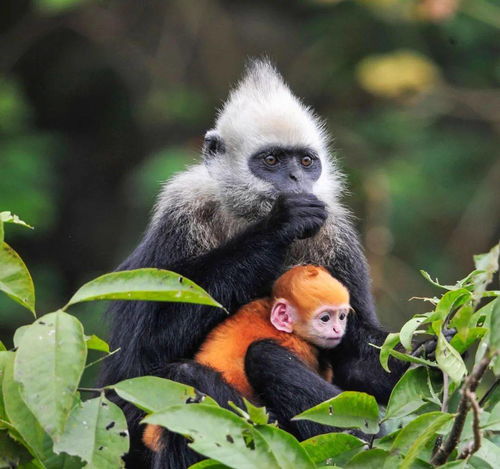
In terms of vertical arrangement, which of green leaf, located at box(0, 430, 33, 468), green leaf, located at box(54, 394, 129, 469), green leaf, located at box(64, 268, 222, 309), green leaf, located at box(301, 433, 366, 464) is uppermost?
green leaf, located at box(64, 268, 222, 309)

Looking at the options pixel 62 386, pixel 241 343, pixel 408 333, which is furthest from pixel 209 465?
pixel 241 343

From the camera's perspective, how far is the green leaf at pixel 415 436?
8.37 ft

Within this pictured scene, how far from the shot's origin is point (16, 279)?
2.92m

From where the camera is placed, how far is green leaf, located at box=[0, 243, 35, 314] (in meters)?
2.89

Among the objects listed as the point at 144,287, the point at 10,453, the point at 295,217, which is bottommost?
the point at 10,453

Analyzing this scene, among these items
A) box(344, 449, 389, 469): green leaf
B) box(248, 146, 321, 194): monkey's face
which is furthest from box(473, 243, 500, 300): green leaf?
box(248, 146, 321, 194): monkey's face

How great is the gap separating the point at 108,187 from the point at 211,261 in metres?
8.80

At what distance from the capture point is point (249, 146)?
5.11 meters

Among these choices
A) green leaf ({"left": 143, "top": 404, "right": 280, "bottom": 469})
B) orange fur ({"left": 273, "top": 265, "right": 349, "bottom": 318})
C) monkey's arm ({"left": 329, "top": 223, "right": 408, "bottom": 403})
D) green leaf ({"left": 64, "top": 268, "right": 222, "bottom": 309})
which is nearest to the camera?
green leaf ({"left": 143, "top": 404, "right": 280, "bottom": 469})

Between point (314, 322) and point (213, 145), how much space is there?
4.26 ft

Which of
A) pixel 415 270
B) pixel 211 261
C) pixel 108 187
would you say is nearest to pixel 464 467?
pixel 211 261

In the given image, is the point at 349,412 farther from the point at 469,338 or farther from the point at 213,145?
the point at 213,145

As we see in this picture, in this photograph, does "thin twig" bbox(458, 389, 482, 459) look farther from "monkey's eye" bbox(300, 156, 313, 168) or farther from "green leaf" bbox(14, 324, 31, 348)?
"monkey's eye" bbox(300, 156, 313, 168)

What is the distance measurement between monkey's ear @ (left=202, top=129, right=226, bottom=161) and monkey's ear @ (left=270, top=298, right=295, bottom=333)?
1.14 m
